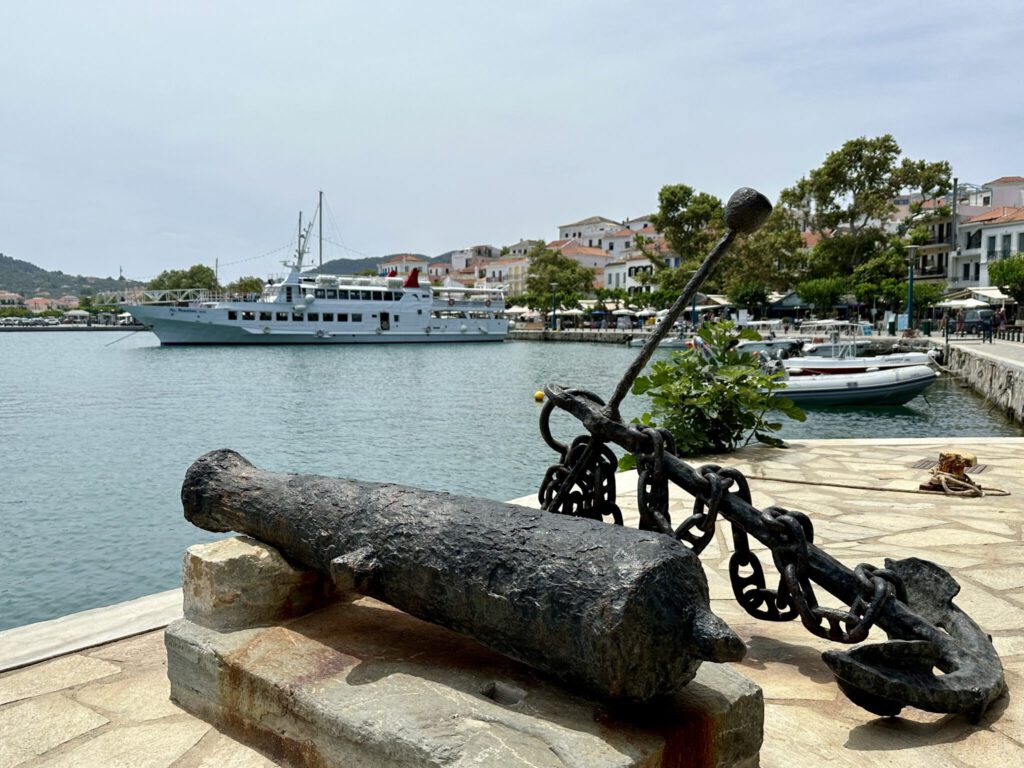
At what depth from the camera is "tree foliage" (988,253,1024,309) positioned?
37188 mm

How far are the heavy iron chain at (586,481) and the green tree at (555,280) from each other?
228 ft

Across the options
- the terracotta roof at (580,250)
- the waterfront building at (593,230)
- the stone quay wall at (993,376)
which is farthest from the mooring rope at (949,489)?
the waterfront building at (593,230)

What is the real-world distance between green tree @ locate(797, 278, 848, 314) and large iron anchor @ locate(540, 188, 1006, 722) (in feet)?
A: 160

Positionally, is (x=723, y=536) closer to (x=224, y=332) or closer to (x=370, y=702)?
(x=370, y=702)

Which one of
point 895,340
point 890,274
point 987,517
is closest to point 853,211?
point 890,274

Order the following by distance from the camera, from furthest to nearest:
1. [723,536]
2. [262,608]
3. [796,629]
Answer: [723,536] → [796,629] → [262,608]

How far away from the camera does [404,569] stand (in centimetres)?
240

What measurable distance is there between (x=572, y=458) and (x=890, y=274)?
5114 centimetres

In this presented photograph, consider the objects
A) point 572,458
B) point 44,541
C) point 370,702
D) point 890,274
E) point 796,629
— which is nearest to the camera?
point 370,702

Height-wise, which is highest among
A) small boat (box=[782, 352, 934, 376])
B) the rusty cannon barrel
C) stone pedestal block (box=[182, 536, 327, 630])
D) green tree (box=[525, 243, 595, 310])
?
green tree (box=[525, 243, 595, 310])

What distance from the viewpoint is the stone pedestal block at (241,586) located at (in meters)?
2.78

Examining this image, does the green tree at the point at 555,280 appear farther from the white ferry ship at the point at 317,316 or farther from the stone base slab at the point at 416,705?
the stone base slab at the point at 416,705

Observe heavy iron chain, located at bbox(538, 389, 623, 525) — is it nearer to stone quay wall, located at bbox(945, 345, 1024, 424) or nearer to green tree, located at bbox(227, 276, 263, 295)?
stone quay wall, located at bbox(945, 345, 1024, 424)

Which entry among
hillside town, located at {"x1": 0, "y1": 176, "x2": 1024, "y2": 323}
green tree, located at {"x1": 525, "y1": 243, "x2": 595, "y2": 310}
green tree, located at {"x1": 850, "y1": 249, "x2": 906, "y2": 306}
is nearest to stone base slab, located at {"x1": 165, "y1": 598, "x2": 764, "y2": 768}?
hillside town, located at {"x1": 0, "y1": 176, "x2": 1024, "y2": 323}
